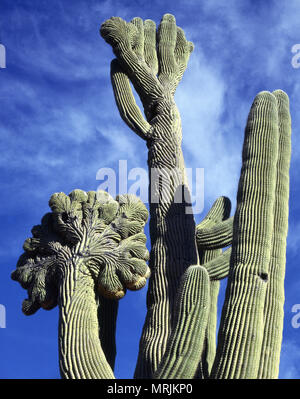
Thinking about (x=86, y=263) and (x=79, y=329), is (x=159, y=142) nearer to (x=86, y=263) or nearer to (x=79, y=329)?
(x=86, y=263)

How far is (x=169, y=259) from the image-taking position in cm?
726

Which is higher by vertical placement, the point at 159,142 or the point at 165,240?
the point at 159,142

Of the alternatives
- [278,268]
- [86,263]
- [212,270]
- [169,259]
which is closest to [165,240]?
[169,259]

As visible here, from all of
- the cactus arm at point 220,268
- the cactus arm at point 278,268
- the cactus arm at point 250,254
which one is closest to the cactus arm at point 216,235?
the cactus arm at point 220,268

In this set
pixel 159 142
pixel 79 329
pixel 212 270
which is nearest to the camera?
pixel 79 329

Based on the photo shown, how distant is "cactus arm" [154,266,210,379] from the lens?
210 inches

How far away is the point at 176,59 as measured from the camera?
31.0ft

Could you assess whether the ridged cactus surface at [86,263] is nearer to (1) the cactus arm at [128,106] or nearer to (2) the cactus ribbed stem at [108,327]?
(2) the cactus ribbed stem at [108,327]

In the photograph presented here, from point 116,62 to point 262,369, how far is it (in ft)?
16.1

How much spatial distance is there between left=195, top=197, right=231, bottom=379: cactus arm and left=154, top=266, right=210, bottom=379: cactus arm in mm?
426

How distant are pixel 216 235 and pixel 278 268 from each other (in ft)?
4.91

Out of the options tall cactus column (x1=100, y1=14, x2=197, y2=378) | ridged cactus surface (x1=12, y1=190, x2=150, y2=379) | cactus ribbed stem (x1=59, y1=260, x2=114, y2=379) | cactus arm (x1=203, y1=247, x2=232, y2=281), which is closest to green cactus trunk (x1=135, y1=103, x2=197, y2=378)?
tall cactus column (x1=100, y1=14, x2=197, y2=378)

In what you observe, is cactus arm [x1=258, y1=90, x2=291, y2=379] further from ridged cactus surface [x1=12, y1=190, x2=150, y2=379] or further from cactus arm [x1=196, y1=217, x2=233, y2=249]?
ridged cactus surface [x1=12, y1=190, x2=150, y2=379]
